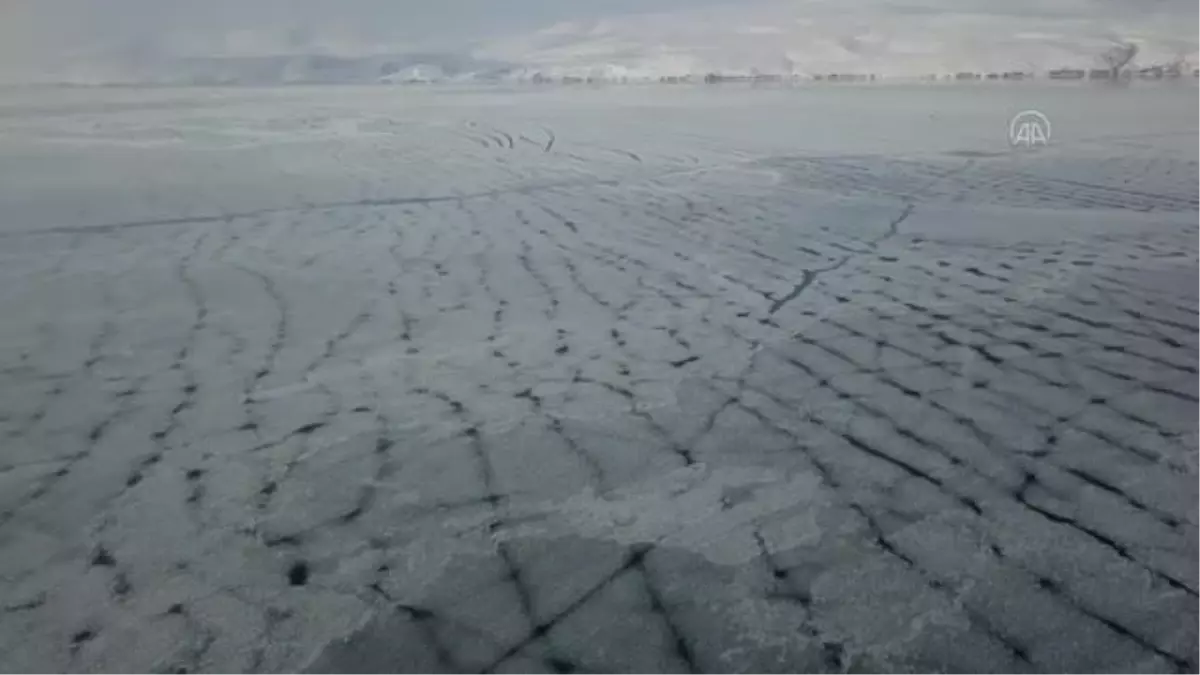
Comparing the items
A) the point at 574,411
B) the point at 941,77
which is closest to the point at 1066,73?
the point at 941,77

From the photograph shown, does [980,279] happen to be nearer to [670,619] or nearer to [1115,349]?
[1115,349]

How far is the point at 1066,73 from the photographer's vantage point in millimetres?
2201

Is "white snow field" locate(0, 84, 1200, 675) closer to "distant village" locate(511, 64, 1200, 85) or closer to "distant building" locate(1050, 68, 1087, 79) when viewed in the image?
"distant village" locate(511, 64, 1200, 85)

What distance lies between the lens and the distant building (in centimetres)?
220

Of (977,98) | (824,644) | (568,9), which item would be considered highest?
(568,9)

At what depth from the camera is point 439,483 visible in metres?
0.90

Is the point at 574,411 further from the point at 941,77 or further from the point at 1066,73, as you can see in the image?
the point at 1066,73

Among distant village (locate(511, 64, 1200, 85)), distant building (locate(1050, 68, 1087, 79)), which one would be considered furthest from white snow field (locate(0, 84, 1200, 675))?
distant building (locate(1050, 68, 1087, 79))

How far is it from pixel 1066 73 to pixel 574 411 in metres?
1.71

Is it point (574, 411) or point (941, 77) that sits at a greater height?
point (941, 77)

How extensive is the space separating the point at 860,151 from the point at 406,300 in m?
1.37

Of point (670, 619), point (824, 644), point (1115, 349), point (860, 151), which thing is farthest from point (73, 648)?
point (860, 151)

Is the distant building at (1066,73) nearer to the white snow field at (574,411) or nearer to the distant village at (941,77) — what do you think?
the distant village at (941,77)

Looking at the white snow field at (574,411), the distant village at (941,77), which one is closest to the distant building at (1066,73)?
the distant village at (941,77)
